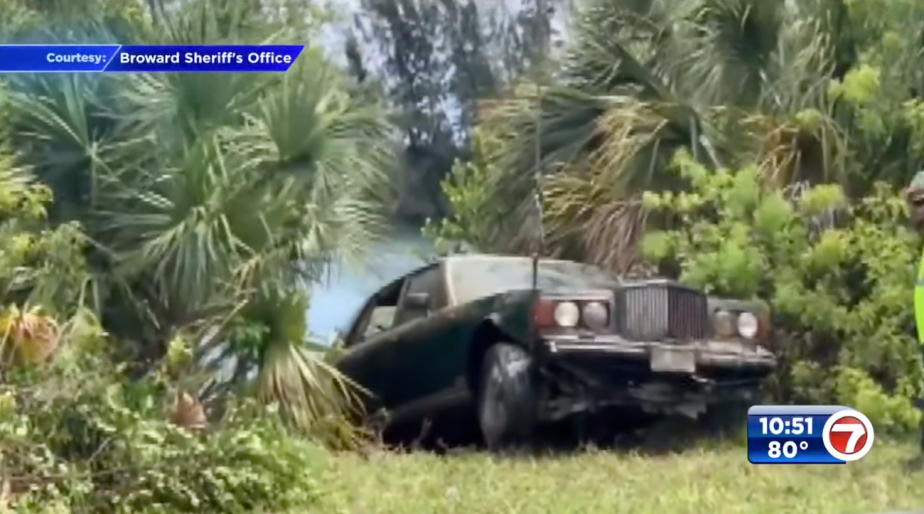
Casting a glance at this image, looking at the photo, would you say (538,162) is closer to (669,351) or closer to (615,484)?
(669,351)

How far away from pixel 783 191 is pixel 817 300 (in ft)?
1.42

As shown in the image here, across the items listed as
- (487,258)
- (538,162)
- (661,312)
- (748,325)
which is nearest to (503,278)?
(487,258)

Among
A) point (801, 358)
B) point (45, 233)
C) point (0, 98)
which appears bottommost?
point (801, 358)

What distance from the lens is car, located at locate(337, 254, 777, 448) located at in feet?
17.6

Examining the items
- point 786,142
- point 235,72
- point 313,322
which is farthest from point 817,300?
point 235,72

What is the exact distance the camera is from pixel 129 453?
519 centimetres

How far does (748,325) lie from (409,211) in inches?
53.1

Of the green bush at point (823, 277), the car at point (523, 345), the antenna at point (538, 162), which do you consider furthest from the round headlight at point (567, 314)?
the green bush at point (823, 277)

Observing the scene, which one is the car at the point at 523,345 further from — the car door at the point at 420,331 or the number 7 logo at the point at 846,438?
the number 7 logo at the point at 846,438

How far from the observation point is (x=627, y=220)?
Answer: 557 cm

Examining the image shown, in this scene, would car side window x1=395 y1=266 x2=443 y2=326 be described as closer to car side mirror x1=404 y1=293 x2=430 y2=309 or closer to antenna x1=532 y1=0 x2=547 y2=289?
car side mirror x1=404 y1=293 x2=430 y2=309

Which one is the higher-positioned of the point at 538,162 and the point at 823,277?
the point at 538,162

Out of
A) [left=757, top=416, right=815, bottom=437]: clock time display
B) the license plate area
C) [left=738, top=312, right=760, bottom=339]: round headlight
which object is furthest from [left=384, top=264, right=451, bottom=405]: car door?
[left=757, top=416, right=815, bottom=437]: clock time display

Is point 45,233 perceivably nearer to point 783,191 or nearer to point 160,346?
point 160,346
